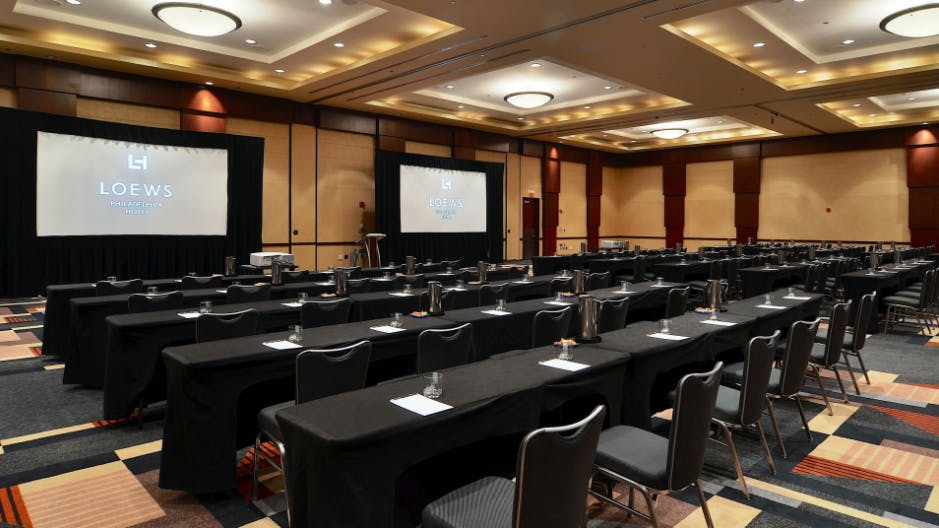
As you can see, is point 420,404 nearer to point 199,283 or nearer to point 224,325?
point 224,325

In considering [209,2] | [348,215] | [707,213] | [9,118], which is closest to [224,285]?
[209,2]

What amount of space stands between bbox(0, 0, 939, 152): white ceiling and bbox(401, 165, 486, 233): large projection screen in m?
1.72

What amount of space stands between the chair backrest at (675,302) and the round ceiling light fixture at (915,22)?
19.0 ft

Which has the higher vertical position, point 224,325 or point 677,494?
point 224,325

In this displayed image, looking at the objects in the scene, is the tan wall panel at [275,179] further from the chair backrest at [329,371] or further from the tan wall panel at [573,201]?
the chair backrest at [329,371]

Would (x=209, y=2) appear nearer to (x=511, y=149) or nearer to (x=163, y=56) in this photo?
(x=163, y=56)

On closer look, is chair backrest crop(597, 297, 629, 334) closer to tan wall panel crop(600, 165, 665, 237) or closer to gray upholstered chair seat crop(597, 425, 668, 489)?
gray upholstered chair seat crop(597, 425, 668, 489)

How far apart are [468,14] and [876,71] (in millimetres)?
8125

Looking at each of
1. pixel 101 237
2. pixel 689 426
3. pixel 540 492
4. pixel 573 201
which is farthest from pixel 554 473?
pixel 573 201

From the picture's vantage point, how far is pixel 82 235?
380 inches

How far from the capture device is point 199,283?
22.0 feet

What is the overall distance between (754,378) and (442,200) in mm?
12327

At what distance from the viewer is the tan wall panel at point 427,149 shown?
49.1 feet

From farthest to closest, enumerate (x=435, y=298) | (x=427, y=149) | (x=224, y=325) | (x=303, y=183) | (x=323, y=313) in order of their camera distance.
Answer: (x=427, y=149)
(x=303, y=183)
(x=323, y=313)
(x=435, y=298)
(x=224, y=325)
